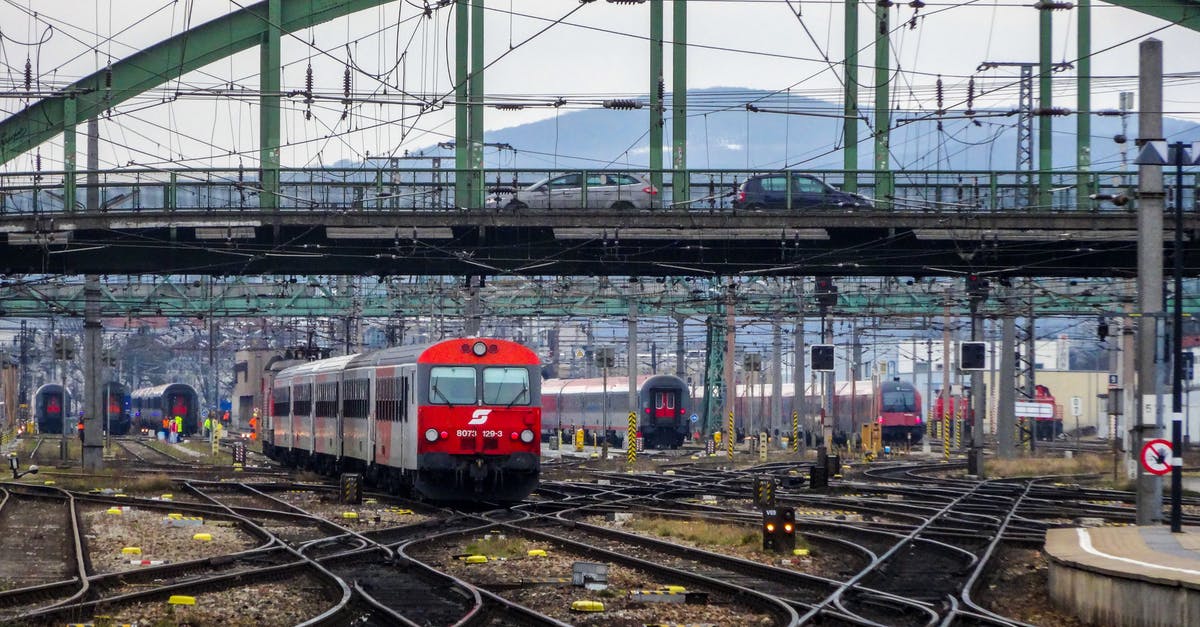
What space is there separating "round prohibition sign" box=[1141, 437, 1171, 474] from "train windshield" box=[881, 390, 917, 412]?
5880cm

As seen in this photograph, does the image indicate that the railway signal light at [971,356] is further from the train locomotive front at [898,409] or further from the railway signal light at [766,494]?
the train locomotive front at [898,409]

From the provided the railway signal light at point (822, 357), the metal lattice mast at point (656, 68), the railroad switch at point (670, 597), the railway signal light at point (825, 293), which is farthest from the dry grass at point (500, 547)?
the railway signal light at point (825, 293)

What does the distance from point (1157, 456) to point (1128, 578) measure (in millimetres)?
6534

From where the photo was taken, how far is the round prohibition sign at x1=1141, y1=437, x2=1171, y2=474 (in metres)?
18.7

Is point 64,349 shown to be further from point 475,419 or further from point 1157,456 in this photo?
point 1157,456

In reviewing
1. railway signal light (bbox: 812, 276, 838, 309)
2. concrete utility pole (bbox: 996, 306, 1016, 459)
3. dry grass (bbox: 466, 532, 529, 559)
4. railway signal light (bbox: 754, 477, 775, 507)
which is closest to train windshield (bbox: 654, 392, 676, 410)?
railway signal light (bbox: 812, 276, 838, 309)

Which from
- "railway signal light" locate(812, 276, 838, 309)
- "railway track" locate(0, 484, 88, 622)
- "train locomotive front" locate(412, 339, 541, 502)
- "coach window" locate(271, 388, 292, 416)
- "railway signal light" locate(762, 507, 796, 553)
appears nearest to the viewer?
"railway track" locate(0, 484, 88, 622)

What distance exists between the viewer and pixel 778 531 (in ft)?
65.2

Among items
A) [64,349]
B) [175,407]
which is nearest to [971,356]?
[64,349]

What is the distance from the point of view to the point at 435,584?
16.0 m

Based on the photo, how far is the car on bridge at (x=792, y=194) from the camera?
113 ft

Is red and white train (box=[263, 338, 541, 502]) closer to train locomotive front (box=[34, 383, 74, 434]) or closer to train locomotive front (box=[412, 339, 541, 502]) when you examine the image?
train locomotive front (box=[412, 339, 541, 502])

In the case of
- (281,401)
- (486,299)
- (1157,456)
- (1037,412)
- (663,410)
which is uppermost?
(486,299)

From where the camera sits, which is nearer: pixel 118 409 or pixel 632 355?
pixel 632 355
